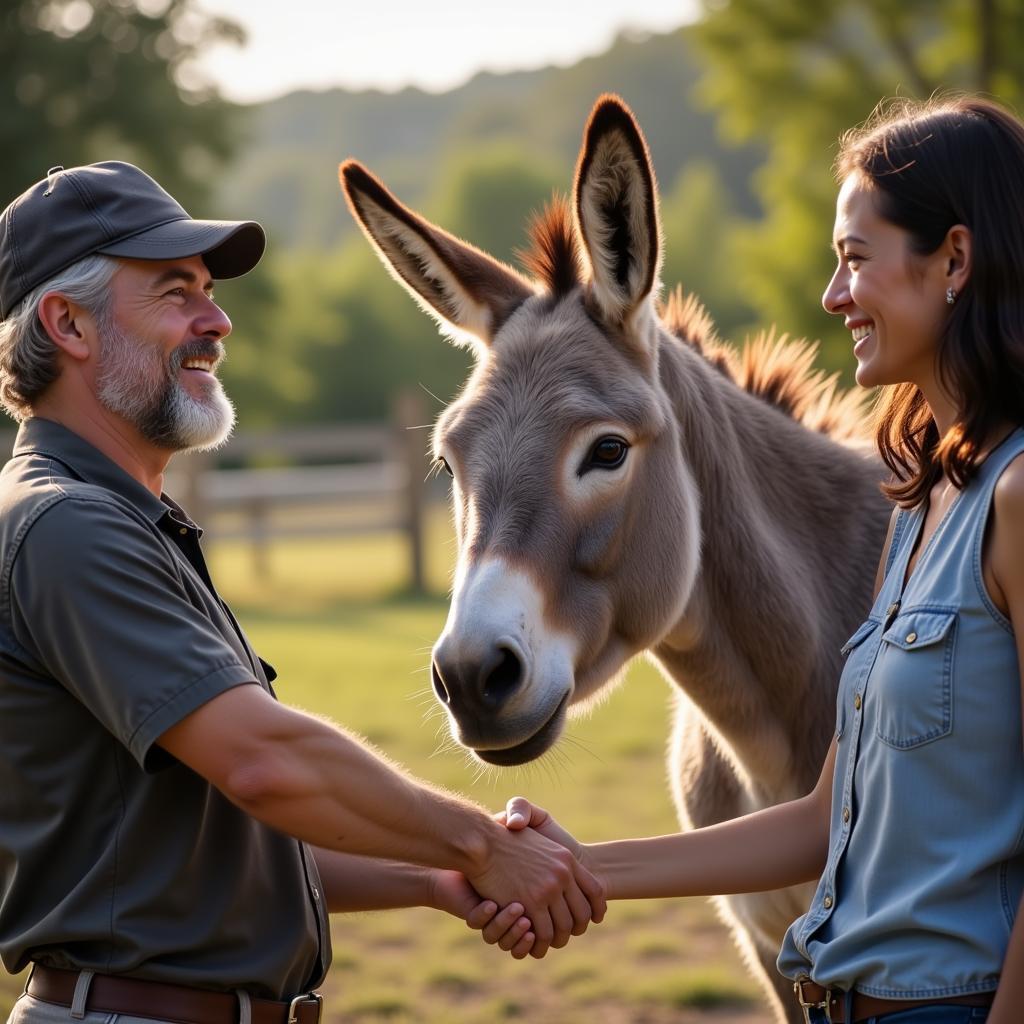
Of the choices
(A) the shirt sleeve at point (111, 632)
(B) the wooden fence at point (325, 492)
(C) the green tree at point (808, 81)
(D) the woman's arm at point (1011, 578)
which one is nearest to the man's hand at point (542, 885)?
(A) the shirt sleeve at point (111, 632)

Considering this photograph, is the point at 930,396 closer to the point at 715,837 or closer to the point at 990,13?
the point at 715,837

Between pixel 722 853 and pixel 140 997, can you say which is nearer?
pixel 140 997

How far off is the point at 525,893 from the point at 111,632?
3.32 ft

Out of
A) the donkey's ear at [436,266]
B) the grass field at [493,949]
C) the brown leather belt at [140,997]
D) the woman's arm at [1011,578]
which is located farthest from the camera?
the grass field at [493,949]

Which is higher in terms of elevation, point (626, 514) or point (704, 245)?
point (626, 514)

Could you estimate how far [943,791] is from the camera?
185 cm

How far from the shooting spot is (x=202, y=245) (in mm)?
2381

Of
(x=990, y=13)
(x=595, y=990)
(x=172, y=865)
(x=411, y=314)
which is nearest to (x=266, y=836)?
(x=172, y=865)

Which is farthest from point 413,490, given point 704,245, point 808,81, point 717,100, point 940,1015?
point 704,245

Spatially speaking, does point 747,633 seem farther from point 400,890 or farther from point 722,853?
point 400,890

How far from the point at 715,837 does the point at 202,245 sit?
1496mm

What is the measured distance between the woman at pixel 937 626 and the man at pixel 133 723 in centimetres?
75

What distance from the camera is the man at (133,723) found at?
78.5 inches

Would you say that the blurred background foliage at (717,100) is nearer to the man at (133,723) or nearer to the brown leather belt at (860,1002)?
the man at (133,723)
